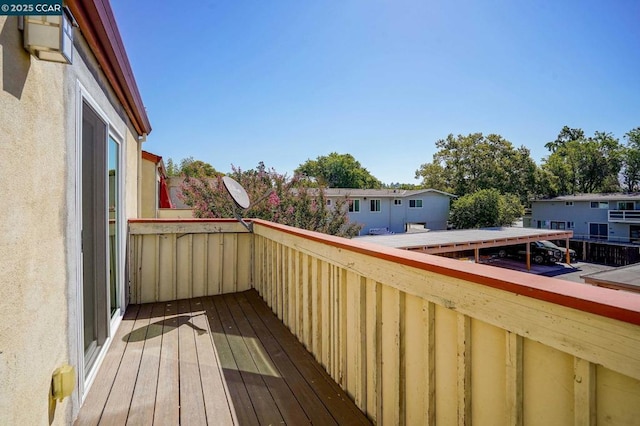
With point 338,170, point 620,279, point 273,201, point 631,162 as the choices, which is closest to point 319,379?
point 273,201

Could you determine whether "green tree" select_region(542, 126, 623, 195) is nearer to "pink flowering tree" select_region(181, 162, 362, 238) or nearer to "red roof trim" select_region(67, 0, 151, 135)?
"pink flowering tree" select_region(181, 162, 362, 238)

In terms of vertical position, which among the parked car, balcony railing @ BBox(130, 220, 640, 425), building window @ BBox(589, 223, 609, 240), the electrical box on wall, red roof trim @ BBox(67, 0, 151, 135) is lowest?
the parked car

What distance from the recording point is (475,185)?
31.8 meters

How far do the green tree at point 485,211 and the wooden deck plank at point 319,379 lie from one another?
25310mm

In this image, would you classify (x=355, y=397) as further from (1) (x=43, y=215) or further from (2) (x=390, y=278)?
(1) (x=43, y=215)

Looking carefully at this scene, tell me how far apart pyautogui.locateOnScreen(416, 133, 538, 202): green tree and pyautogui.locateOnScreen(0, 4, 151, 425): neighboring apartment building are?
3356cm

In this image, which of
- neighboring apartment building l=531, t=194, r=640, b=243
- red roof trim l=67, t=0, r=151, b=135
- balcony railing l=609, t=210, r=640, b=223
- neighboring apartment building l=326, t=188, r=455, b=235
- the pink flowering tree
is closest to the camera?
red roof trim l=67, t=0, r=151, b=135

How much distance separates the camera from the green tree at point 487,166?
102 feet

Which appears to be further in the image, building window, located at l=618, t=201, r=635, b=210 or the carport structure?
building window, located at l=618, t=201, r=635, b=210

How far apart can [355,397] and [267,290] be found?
1.92 m

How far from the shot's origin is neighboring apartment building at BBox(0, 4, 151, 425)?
1112 mm

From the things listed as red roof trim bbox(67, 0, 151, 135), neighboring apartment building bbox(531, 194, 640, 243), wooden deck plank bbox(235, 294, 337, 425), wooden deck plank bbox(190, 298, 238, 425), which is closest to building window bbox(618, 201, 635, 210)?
neighboring apartment building bbox(531, 194, 640, 243)

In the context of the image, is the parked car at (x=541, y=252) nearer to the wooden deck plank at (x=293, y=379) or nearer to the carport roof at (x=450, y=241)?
the carport roof at (x=450, y=241)

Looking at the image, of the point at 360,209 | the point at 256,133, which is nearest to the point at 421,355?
the point at 360,209
